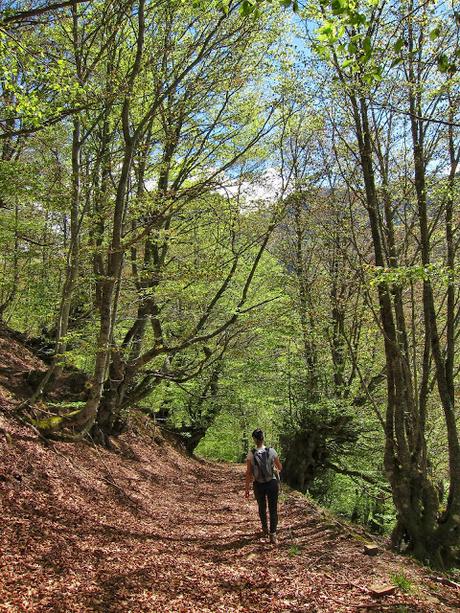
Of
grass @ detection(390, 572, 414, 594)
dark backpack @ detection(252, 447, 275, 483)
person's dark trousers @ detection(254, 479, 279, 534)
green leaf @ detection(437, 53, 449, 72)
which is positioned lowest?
grass @ detection(390, 572, 414, 594)

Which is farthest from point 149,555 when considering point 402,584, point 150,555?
point 402,584

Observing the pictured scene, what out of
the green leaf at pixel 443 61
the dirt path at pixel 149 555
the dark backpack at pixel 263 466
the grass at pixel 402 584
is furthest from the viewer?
the dark backpack at pixel 263 466

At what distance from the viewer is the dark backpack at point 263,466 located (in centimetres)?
718

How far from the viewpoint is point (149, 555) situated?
19.4 ft

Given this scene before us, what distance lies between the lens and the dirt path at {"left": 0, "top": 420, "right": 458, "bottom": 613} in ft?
15.1

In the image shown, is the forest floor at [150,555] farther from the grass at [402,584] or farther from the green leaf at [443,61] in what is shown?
the green leaf at [443,61]

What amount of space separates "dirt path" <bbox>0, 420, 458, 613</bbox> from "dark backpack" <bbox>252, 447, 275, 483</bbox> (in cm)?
102

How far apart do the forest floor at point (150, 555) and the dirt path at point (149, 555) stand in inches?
0.6

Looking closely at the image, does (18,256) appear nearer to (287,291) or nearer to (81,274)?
(81,274)

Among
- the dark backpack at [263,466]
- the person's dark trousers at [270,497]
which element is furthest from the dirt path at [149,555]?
the dark backpack at [263,466]

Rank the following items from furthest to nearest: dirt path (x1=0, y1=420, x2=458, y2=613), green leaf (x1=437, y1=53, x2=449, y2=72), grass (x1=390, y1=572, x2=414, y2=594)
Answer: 1. grass (x1=390, y1=572, x2=414, y2=594)
2. dirt path (x1=0, y1=420, x2=458, y2=613)
3. green leaf (x1=437, y1=53, x2=449, y2=72)

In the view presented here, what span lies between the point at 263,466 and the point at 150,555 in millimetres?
2155

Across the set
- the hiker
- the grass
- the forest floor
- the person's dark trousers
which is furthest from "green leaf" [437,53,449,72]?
the person's dark trousers

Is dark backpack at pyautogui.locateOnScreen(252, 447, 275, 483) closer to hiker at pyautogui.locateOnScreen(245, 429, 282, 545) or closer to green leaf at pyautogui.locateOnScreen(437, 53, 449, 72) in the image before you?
hiker at pyautogui.locateOnScreen(245, 429, 282, 545)
